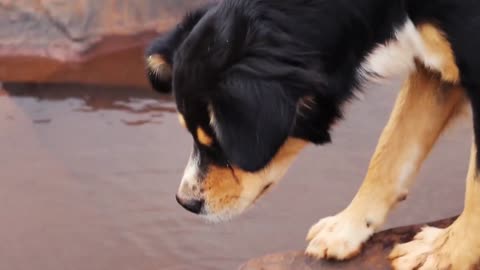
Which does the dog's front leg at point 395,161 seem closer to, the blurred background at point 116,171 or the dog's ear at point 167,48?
the blurred background at point 116,171

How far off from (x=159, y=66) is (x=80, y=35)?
2.26m

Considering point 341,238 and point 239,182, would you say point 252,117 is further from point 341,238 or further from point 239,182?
point 341,238

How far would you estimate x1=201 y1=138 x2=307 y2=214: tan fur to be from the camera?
2.02m

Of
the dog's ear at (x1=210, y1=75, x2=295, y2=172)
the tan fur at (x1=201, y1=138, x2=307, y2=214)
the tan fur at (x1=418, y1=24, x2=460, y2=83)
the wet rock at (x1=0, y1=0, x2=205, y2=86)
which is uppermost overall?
the tan fur at (x1=418, y1=24, x2=460, y2=83)

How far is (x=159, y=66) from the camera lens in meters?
2.10

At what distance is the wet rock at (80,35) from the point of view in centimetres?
411

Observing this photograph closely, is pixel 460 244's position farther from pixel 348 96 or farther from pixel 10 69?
pixel 10 69

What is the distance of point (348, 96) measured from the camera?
201cm

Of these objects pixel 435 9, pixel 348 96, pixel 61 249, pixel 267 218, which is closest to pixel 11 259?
pixel 61 249

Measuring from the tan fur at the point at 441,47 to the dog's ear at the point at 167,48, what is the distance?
0.50 metres

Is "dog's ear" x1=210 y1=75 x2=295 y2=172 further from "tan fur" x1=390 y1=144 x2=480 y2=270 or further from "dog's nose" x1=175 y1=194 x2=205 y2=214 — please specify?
"tan fur" x1=390 y1=144 x2=480 y2=270

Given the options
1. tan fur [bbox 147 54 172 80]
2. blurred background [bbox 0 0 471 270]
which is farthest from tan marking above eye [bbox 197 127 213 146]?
blurred background [bbox 0 0 471 270]

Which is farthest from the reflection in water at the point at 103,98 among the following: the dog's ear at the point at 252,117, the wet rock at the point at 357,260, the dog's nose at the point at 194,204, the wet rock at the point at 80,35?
the dog's ear at the point at 252,117

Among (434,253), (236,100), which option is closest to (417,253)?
(434,253)
